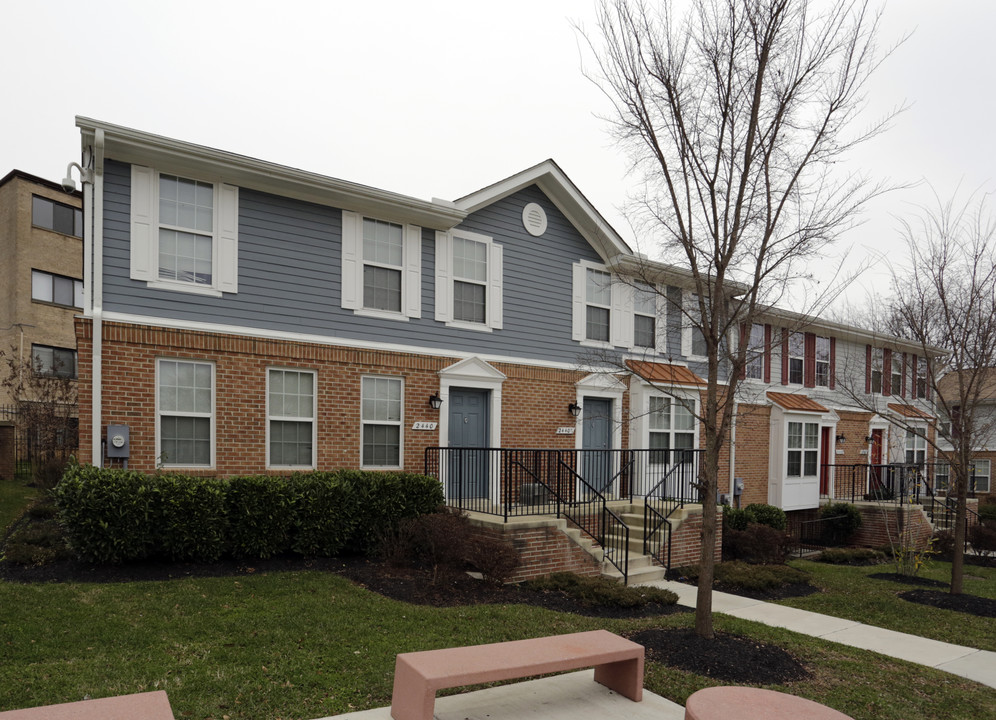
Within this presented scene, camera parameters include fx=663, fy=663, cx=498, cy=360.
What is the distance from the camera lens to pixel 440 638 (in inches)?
254

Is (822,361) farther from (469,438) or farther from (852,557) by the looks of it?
(469,438)

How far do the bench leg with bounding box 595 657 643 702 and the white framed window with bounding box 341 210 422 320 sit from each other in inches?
290

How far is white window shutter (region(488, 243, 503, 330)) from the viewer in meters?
12.7

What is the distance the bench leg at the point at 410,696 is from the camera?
168 inches

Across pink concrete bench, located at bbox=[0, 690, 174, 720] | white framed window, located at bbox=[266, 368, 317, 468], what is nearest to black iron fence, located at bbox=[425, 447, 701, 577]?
white framed window, located at bbox=[266, 368, 317, 468]

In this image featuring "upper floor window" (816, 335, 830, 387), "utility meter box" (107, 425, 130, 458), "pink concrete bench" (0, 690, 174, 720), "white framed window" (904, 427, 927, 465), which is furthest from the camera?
"white framed window" (904, 427, 927, 465)

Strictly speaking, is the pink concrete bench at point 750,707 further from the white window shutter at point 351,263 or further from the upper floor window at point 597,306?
the upper floor window at point 597,306

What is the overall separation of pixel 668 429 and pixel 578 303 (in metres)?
3.63

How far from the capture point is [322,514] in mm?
9375

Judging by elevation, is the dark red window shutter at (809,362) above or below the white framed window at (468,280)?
below

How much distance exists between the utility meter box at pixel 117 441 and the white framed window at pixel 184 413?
43cm

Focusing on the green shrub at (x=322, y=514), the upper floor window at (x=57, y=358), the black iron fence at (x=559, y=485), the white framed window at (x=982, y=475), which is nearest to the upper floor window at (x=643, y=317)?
the black iron fence at (x=559, y=485)

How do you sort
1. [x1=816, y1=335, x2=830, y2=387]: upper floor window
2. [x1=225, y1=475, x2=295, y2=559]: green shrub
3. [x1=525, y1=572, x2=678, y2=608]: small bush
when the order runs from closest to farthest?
[x1=525, y1=572, x2=678, y2=608]: small bush
[x1=225, y1=475, x2=295, y2=559]: green shrub
[x1=816, y1=335, x2=830, y2=387]: upper floor window

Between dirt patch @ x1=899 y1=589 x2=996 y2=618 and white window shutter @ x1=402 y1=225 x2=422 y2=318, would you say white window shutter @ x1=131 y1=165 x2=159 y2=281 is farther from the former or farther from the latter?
dirt patch @ x1=899 y1=589 x2=996 y2=618
